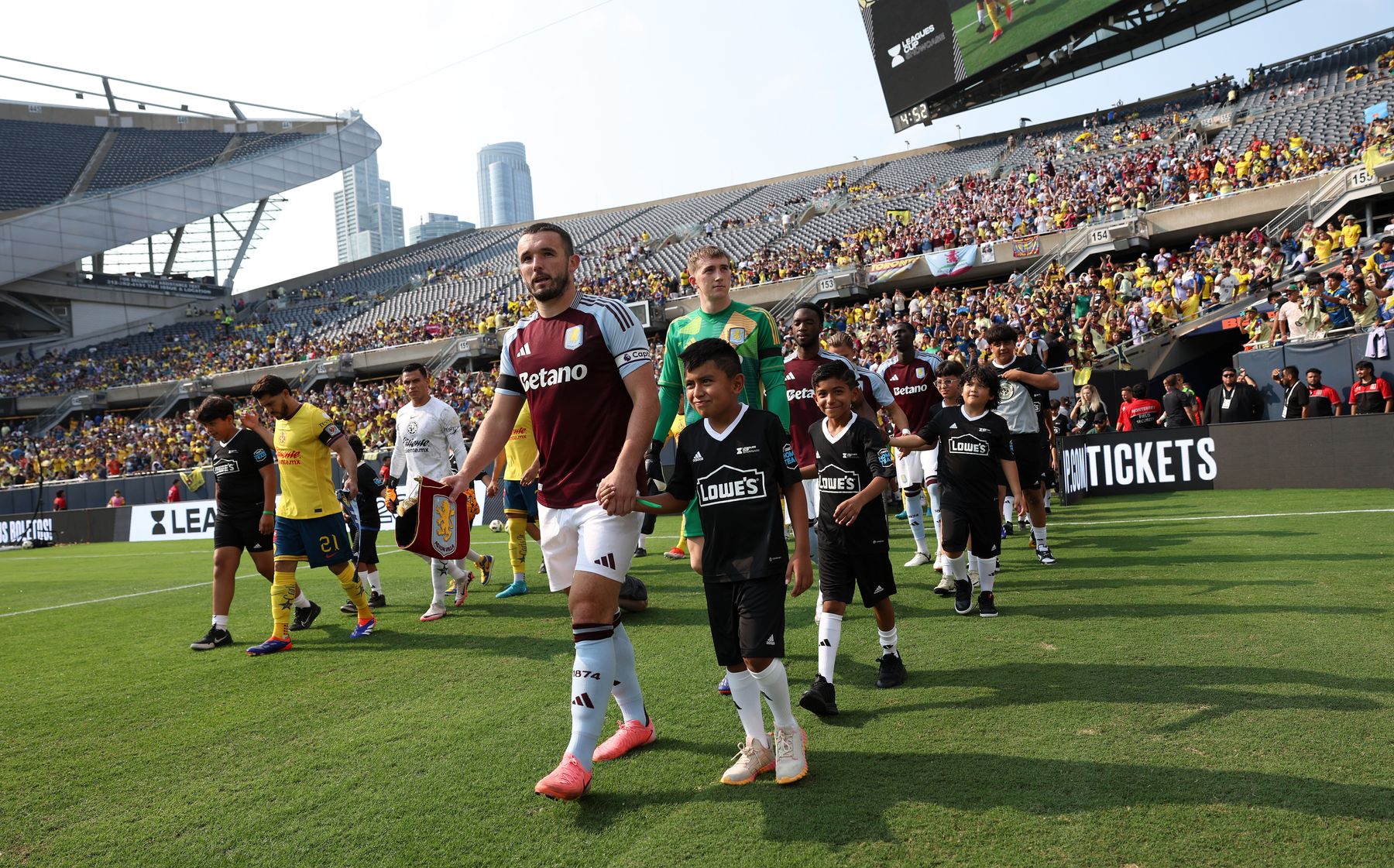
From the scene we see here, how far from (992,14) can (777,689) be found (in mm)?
38565

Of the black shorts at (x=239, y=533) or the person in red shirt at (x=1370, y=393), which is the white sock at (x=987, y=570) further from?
the person in red shirt at (x=1370, y=393)

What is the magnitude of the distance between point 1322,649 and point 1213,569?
103 inches

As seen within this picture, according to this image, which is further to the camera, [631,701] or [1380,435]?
[1380,435]

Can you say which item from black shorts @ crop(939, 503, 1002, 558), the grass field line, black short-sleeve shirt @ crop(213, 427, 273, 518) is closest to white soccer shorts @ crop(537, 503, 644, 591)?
black shorts @ crop(939, 503, 1002, 558)

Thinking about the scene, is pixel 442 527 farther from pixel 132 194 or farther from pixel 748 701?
pixel 132 194

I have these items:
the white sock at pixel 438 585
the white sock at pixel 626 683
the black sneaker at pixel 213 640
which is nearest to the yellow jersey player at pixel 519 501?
the white sock at pixel 438 585

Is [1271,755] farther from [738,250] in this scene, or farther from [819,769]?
[738,250]

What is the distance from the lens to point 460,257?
5672 centimetres

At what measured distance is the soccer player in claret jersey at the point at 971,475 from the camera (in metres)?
6.10

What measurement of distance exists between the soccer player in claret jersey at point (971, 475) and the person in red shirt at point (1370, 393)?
32.0 feet

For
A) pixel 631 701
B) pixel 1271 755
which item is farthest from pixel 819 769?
pixel 1271 755

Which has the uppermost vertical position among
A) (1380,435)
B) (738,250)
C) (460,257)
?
(460,257)

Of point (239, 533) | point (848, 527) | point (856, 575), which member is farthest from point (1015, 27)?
point (856, 575)

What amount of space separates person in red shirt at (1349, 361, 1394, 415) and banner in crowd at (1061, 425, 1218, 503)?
1.96m
